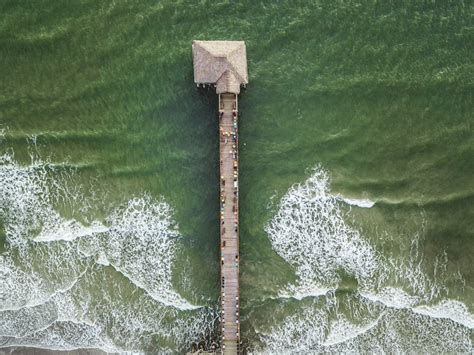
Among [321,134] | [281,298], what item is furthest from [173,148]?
[281,298]

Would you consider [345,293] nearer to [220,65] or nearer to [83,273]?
[220,65]

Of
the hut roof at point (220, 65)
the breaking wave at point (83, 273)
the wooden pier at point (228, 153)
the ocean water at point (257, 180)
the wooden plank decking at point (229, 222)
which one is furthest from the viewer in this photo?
the breaking wave at point (83, 273)

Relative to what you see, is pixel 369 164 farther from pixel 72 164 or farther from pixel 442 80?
pixel 72 164

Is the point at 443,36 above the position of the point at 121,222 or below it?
above

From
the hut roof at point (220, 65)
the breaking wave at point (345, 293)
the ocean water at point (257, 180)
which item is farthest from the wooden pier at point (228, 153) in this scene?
the breaking wave at point (345, 293)

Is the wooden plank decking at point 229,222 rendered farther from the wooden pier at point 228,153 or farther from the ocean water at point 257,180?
the ocean water at point 257,180
